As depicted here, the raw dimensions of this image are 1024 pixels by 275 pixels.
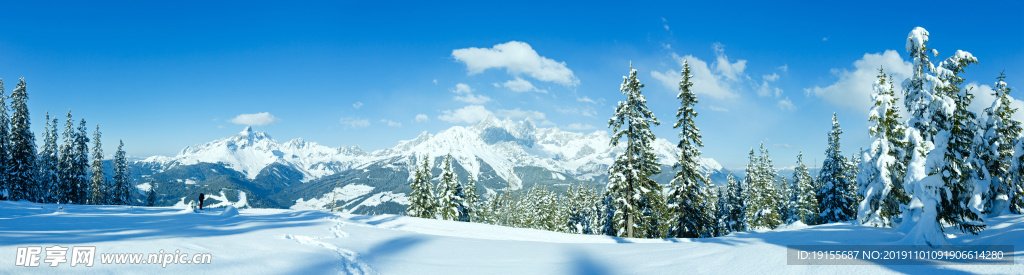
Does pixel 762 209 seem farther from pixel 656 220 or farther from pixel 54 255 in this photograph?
pixel 54 255

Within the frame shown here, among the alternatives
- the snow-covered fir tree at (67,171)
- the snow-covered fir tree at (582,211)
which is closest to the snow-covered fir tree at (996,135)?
the snow-covered fir tree at (582,211)

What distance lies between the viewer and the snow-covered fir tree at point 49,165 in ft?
149

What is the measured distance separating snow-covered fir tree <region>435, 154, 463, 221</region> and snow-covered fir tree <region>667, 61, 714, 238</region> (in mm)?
26638

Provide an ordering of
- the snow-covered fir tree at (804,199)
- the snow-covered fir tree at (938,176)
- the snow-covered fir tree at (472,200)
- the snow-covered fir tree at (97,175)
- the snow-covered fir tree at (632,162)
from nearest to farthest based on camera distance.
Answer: the snow-covered fir tree at (938,176) → the snow-covered fir tree at (632,162) → the snow-covered fir tree at (804,199) → the snow-covered fir tree at (97,175) → the snow-covered fir tree at (472,200)

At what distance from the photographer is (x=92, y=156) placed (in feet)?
180

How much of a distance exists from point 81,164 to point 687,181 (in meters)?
66.9

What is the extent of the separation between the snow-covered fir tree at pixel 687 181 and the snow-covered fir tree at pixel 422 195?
28226 mm

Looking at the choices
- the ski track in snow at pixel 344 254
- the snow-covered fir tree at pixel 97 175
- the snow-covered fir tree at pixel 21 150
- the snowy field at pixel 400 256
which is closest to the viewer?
the snowy field at pixel 400 256

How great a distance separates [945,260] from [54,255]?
14.5 m

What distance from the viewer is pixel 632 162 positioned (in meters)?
25.7

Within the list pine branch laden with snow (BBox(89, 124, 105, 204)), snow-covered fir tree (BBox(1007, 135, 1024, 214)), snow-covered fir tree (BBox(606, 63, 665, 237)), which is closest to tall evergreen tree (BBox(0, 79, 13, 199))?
pine branch laden with snow (BBox(89, 124, 105, 204))

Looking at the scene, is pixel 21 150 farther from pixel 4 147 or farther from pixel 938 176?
pixel 938 176

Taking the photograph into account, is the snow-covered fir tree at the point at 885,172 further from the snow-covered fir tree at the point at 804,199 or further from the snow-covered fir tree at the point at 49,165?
the snow-covered fir tree at the point at 49,165

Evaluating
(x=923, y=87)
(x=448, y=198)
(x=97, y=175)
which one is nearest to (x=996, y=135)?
(x=923, y=87)
